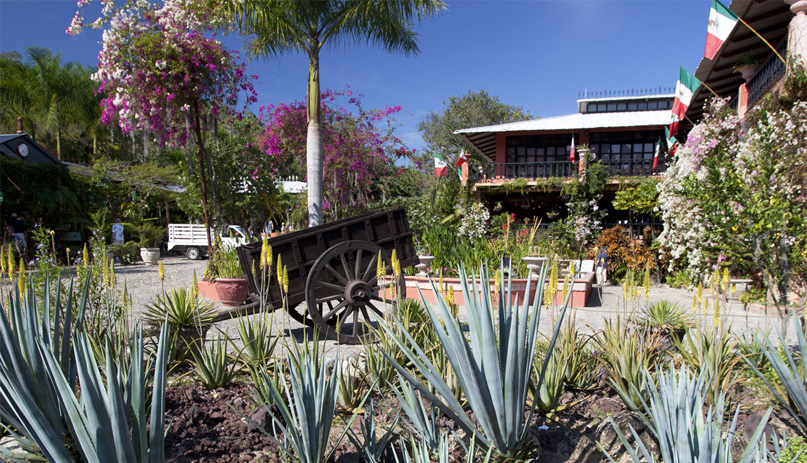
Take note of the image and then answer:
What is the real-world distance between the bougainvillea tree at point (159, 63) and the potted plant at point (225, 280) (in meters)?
2.63

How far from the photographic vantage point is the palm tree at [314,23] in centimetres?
766

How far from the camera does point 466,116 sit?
1284 inches

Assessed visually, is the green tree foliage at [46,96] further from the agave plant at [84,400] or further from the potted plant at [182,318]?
the agave plant at [84,400]

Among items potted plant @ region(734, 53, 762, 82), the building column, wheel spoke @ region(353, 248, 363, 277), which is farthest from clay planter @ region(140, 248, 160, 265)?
potted plant @ region(734, 53, 762, 82)

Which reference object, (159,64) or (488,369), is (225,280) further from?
(488,369)

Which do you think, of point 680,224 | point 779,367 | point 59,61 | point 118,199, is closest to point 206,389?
point 779,367

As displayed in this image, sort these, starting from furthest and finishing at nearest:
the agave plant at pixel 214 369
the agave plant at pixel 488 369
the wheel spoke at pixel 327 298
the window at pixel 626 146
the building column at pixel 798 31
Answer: the window at pixel 626 146
the building column at pixel 798 31
the wheel spoke at pixel 327 298
the agave plant at pixel 214 369
the agave plant at pixel 488 369

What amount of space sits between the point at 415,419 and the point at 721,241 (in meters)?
3.67

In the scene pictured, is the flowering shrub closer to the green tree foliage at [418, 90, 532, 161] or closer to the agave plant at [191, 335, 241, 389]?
the agave plant at [191, 335, 241, 389]

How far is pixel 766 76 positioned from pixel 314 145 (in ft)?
28.0

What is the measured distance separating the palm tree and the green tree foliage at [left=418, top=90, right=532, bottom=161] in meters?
23.8

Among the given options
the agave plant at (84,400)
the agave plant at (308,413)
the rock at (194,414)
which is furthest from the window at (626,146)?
the agave plant at (84,400)

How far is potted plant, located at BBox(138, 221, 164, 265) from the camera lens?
1316 centimetres

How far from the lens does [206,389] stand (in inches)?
124
